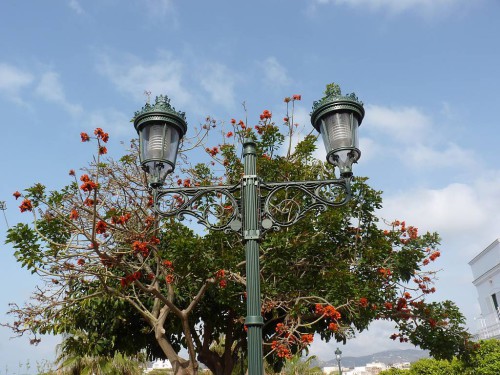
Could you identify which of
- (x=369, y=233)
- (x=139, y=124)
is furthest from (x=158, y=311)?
(x=139, y=124)

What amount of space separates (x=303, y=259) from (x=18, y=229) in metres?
6.48

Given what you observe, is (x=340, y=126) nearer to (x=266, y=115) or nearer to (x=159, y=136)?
(x=159, y=136)

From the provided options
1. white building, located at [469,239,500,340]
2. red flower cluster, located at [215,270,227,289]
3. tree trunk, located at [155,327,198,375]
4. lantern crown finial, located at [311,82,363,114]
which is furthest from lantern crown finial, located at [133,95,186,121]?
white building, located at [469,239,500,340]

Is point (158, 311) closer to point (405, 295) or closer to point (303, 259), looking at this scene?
point (303, 259)

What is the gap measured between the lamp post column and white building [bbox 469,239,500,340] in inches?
771

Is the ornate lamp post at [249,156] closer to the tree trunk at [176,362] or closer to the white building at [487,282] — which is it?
the tree trunk at [176,362]

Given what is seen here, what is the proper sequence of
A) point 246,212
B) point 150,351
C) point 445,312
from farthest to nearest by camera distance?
point 150,351
point 445,312
point 246,212

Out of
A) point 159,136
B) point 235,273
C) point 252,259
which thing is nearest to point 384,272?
point 235,273

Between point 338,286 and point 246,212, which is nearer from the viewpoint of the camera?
point 246,212

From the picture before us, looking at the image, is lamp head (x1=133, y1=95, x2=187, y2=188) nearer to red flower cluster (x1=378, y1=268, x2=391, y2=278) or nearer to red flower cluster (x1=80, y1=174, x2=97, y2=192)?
red flower cluster (x1=80, y1=174, x2=97, y2=192)

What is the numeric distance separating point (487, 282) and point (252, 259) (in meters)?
23.8

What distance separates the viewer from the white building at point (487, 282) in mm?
20531

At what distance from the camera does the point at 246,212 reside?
4.37 m

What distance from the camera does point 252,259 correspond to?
162 inches
